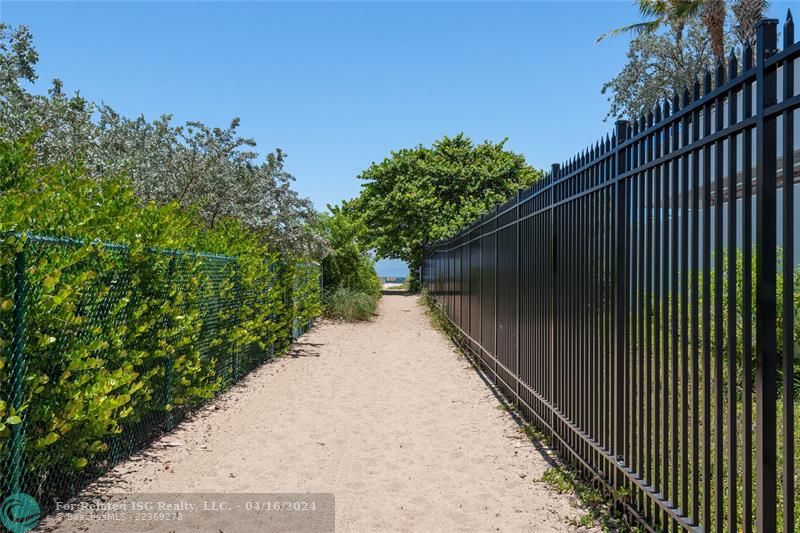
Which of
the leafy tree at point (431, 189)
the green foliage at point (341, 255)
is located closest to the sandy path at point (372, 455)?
the green foliage at point (341, 255)

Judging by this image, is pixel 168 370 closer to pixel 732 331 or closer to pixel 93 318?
pixel 93 318

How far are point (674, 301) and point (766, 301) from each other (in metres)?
0.75

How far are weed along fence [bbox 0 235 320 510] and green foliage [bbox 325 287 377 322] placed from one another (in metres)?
10.7

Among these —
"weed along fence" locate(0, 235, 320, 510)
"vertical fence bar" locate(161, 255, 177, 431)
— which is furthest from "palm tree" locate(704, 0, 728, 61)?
"vertical fence bar" locate(161, 255, 177, 431)

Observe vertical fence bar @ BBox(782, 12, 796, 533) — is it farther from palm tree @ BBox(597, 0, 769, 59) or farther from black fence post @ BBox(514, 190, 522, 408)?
palm tree @ BBox(597, 0, 769, 59)

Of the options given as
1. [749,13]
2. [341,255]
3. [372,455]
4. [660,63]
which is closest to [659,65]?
[660,63]

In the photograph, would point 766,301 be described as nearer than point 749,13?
Yes

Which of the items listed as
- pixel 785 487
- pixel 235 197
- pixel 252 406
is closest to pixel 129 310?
pixel 252 406

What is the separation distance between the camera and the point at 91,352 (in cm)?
451

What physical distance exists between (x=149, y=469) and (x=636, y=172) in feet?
14.7

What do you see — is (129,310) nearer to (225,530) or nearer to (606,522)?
(225,530)

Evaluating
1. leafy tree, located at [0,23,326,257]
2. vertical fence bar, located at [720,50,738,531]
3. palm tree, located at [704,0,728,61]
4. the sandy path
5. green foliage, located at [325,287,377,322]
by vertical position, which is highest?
palm tree, located at [704,0,728,61]

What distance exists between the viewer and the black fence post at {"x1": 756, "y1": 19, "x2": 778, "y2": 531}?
2338 millimetres

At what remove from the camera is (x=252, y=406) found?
7438 millimetres
